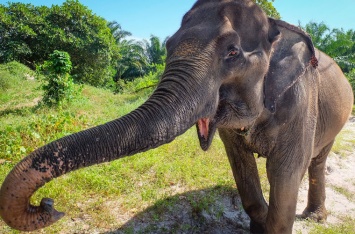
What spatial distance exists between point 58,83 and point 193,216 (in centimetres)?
684

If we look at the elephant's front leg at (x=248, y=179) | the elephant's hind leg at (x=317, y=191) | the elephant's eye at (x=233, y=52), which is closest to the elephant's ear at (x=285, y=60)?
the elephant's eye at (x=233, y=52)

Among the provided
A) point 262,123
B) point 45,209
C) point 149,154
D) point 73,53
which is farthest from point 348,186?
point 73,53

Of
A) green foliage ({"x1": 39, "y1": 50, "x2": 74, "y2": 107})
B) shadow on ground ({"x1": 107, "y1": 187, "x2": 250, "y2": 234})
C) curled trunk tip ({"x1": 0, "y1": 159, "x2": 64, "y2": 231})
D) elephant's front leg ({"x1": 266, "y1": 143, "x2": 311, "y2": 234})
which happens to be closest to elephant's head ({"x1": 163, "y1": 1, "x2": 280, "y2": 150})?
elephant's front leg ({"x1": 266, "y1": 143, "x2": 311, "y2": 234})

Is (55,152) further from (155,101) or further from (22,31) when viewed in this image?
(22,31)

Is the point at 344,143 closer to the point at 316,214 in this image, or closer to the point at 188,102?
the point at 316,214

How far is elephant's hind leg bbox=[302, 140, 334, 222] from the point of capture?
4141 millimetres

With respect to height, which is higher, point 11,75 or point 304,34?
point 11,75

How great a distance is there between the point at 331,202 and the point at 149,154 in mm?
2674

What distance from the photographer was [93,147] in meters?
1.57

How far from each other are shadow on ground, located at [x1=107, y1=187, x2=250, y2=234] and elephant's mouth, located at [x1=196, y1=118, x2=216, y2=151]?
1626 mm

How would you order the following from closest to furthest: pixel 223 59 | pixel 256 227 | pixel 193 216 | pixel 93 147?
pixel 93 147 < pixel 223 59 < pixel 256 227 < pixel 193 216

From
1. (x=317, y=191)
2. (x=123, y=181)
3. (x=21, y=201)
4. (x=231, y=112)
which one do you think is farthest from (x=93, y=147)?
(x=317, y=191)

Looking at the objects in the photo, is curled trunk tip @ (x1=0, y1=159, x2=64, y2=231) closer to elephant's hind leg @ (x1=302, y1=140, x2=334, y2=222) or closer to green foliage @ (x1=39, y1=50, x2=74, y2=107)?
elephant's hind leg @ (x1=302, y1=140, x2=334, y2=222)

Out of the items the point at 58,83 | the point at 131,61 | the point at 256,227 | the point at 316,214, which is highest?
the point at 131,61
